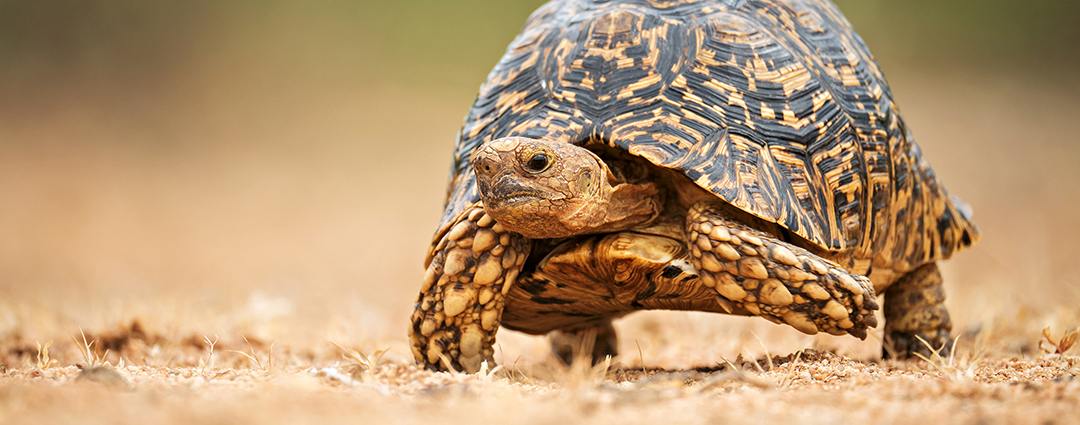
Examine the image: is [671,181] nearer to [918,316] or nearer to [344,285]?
[918,316]

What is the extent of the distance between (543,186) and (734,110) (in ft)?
2.25

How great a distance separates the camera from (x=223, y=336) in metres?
3.69

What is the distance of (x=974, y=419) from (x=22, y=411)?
173 centimetres

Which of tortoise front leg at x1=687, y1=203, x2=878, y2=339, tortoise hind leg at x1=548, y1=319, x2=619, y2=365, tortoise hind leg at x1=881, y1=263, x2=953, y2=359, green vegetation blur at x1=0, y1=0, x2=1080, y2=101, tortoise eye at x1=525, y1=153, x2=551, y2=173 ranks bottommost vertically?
tortoise hind leg at x1=548, y1=319, x2=619, y2=365

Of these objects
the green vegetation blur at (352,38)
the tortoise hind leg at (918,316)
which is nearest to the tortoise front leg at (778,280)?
the tortoise hind leg at (918,316)

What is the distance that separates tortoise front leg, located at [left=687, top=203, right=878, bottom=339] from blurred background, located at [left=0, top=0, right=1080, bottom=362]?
3816 millimetres

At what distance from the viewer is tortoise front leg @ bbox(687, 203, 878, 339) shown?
212cm

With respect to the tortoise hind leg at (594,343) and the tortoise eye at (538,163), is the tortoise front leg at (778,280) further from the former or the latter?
the tortoise hind leg at (594,343)

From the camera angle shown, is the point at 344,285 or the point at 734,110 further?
the point at 344,285

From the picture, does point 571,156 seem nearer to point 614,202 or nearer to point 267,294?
point 614,202

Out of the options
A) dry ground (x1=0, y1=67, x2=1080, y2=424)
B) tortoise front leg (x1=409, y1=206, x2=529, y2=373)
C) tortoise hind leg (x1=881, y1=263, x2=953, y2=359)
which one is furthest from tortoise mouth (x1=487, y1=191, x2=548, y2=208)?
tortoise hind leg (x1=881, y1=263, x2=953, y2=359)

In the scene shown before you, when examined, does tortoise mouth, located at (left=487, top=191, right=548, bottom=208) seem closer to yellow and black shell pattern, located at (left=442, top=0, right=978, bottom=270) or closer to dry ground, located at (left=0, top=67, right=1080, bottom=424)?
yellow and black shell pattern, located at (left=442, top=0, right=978, bottom=270)

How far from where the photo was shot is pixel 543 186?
2.12 meters

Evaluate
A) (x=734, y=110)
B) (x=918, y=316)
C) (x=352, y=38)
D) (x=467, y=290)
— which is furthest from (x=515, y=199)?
(x=352, y=38)
